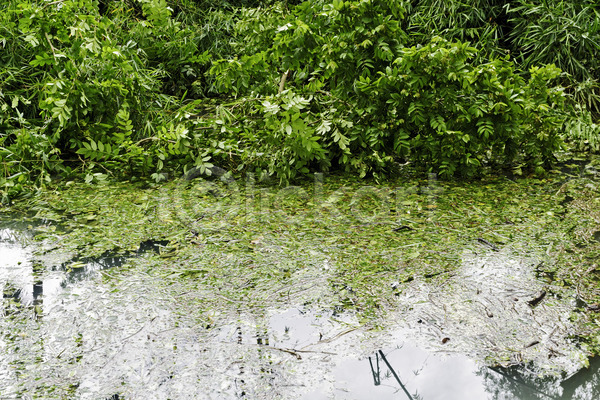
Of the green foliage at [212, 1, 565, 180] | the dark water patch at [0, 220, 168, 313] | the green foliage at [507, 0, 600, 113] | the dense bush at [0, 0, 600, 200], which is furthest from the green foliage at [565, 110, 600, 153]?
the dark water patch at [0, 220, 168, 313]

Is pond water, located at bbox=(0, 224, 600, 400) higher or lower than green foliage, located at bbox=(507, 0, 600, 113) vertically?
lower

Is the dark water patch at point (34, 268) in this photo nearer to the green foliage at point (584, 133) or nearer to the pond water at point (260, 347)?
the pond water at point (260, 347)

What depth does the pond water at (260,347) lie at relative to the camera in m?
1.78

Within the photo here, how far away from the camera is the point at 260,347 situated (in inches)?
78.0

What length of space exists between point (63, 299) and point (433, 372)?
1395 mm

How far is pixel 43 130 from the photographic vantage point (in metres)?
3.71

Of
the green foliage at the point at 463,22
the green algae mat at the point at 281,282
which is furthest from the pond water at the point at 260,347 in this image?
the green foliage at the point at 463,22

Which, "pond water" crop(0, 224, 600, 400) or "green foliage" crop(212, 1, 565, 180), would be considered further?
"green foliage" crop(212, 1, 565, 180)

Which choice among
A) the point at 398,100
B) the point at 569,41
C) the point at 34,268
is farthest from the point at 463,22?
the point at 34,268

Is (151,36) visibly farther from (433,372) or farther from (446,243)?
(433,372)

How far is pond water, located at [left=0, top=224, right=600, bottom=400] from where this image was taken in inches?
70.2

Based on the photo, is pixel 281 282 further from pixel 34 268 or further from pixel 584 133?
pixel 584 133

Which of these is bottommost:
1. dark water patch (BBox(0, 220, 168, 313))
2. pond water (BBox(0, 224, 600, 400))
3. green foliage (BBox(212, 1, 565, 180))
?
dark water patch (BBox(0, 220, 168, 313))

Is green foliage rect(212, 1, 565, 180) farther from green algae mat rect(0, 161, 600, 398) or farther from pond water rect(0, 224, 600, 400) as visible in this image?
pond water rect(0, 224, 600, 400)
